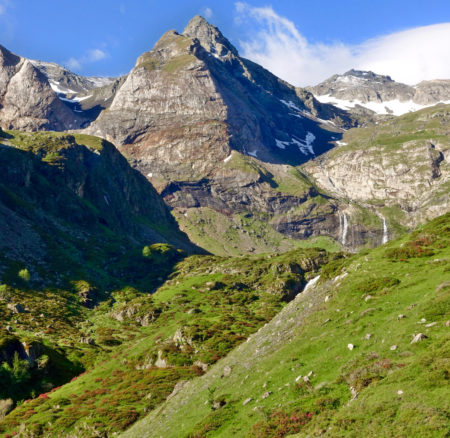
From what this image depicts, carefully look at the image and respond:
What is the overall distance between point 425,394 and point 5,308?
11425cm

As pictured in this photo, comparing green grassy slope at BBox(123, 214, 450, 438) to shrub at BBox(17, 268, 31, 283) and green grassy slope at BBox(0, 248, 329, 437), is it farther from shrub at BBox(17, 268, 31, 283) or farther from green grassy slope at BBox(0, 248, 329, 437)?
shrub at BBox(17, 268, 31, 283)

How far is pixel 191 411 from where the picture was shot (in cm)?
3841

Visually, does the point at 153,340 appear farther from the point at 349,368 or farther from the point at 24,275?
the point at 24,275

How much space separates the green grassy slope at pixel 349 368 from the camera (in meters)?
21.2

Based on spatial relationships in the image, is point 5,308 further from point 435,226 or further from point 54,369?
point 435,226

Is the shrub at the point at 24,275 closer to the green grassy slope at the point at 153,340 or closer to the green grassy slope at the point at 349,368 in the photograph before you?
the green grassy slope at the point at 153,340

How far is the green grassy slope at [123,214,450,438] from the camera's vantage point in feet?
69.5

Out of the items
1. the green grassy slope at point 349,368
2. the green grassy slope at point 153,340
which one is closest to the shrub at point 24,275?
the green grassy slope at point 153,340

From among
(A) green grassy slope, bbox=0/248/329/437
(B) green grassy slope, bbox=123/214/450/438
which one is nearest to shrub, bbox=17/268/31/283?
(A) green grassy slope, bbox=0/248/329/437

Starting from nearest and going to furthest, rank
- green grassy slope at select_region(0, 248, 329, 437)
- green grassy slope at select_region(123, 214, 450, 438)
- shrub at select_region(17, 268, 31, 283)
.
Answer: green grassy slope at select_region(123, 214, 450, 438), green grassy slope at select_region(0, 248, 329, 437), shrub at select_region(17, 268, 31, 283)

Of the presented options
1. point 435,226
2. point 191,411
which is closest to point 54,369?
point 191,411

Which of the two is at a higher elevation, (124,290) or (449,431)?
(124,290)

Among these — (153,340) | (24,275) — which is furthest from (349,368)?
(24,275)

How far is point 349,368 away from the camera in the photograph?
27.9m
